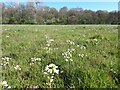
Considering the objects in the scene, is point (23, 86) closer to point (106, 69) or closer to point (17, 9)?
point (106, 69)

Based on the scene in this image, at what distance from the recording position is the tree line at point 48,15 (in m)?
39.3

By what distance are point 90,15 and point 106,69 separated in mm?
34934

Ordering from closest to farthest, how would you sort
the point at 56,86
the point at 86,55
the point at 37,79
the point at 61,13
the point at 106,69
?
the point at 56,86
the point at 37,79
the point at 106,69
the point at 86,55
the point at 61,13

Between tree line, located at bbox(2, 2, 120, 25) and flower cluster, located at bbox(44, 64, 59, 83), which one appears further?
tree line, located at bbox(2, 2, 120, 25)

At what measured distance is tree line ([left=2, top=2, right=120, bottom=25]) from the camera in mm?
39281

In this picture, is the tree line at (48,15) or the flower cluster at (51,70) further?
the tree line at (48,15)

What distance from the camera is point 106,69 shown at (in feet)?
15.5

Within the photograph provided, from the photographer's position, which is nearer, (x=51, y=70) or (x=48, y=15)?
(x=51, y=70)

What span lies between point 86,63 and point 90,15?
113ft

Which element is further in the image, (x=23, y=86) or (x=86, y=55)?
(x=86, y=55)

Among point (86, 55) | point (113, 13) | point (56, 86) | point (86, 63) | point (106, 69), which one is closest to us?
point (56, 86)

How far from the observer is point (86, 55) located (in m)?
5.82

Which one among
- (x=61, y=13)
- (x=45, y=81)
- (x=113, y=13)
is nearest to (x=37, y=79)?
(x=45, y=81)

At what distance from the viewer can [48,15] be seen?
43219 mm
